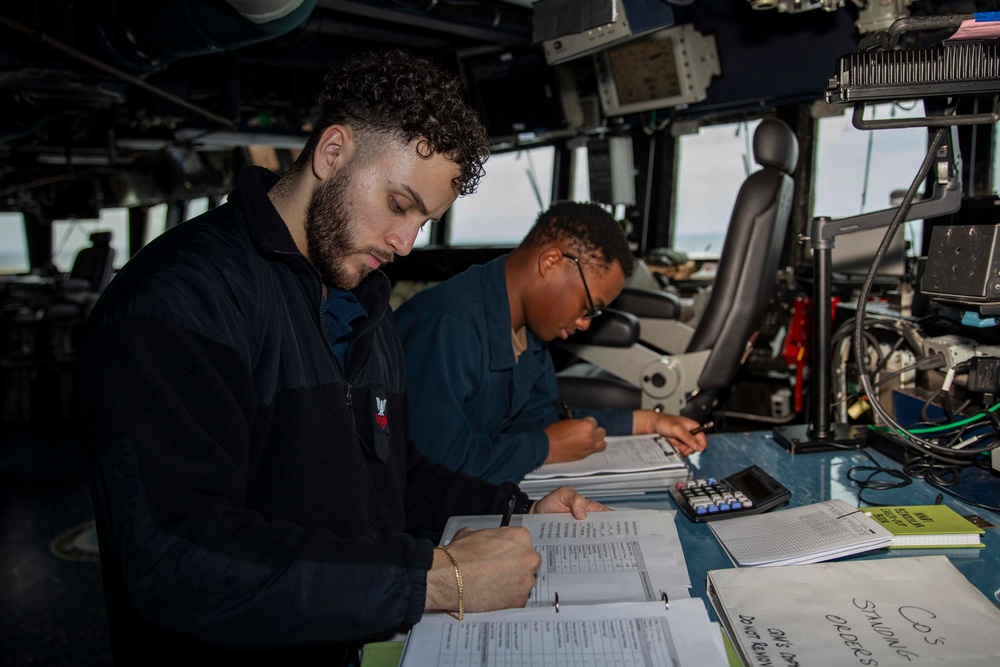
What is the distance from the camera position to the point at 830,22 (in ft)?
9.87

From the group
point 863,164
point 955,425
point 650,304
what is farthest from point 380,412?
point 863,164

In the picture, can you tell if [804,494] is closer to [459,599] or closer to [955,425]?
[955,425]

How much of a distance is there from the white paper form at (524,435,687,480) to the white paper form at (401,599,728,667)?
0.62 m

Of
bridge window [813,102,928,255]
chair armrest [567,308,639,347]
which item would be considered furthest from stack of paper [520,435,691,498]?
bridge window [813,102,928,255]

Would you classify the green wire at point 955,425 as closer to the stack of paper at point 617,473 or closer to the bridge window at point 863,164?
the stack of paper at point 617,473

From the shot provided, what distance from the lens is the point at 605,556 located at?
1073 mm

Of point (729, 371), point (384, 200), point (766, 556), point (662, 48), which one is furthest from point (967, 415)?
point (662, 48)

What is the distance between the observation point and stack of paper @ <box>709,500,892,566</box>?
1.06 metres

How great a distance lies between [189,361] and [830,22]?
3.04 m

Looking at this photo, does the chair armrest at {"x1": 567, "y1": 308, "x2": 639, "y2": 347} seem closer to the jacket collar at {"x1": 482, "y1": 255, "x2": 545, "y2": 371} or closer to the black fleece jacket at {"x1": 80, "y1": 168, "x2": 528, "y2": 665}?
the jacket collar at {"x1": 482, "y1": 255, "x2": 545, "y2": 371}

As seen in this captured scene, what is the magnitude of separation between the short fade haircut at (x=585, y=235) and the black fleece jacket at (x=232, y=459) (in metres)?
0.93

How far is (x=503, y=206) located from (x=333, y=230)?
4.79 m

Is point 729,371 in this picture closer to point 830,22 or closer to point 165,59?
point 830,22

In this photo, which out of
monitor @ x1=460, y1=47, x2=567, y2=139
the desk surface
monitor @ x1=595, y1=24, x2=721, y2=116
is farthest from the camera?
monitor @ x1=460, y1=47, x2=567, y2=139
